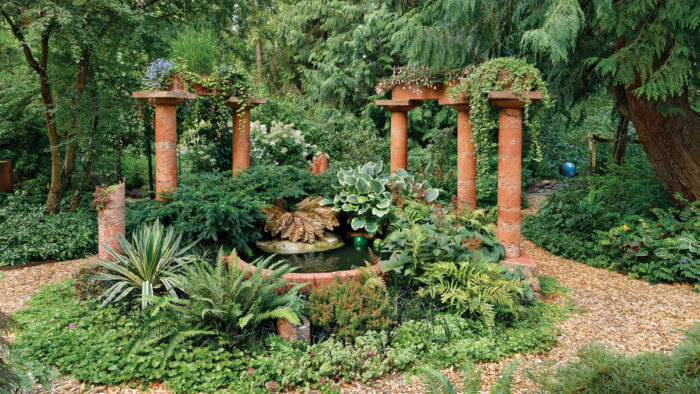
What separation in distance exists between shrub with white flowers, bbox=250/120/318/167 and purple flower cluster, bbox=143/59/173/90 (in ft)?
10.2

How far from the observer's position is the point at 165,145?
5.80 metres

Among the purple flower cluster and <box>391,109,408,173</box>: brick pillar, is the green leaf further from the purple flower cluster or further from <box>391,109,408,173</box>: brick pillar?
the purple flower cluster

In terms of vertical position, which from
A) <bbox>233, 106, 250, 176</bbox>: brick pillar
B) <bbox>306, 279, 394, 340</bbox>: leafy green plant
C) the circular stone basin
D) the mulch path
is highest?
<bbox>233, 106, 250, 176</bbox>: brick pillar

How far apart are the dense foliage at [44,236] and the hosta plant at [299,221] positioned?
2690 mm

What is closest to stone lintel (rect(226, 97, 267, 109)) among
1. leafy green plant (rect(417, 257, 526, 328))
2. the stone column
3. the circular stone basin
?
the stone column

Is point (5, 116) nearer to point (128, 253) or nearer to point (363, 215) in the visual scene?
point (128, 253)

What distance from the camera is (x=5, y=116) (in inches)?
323

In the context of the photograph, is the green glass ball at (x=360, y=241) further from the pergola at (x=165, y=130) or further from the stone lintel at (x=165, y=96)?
the stone lintel at (x=165, y=96)

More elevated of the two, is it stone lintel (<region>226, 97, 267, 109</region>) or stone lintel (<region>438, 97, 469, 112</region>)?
stone lintel (<region>226, 97, 267, 109</region>)

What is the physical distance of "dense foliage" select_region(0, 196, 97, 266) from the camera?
6.07 metres

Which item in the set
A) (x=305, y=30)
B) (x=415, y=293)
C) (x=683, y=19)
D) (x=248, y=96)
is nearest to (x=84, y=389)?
(x=415, y=293)

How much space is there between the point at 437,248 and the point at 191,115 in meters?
4.11

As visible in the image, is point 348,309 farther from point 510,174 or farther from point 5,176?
point 5,176

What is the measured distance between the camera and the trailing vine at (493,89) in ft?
14.9
